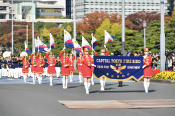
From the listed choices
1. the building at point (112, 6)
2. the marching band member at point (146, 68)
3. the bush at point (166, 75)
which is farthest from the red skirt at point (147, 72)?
the building at point (112, 6)

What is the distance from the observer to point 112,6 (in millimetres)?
167625

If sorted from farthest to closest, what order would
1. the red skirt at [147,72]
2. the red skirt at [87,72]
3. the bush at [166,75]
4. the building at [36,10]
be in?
1. the building at [36,10]
2. the bush at [166,75]
3. the red skirt at [147,72]
4. the red skirt at [87,72]

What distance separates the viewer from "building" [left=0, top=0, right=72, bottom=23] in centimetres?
16200

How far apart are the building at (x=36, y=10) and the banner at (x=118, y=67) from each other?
135938 millimetres

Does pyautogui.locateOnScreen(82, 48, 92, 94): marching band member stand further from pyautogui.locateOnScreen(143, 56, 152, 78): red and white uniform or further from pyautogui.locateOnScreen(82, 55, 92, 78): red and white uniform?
pyautogui.locateOnScreen(143, 56, 152, 78): red and white uniform

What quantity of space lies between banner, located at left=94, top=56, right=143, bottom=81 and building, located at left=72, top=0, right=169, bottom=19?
142901mm

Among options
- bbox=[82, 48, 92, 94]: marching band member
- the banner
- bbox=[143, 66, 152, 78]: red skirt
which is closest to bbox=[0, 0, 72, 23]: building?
the banner

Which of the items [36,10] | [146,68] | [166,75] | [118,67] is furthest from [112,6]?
[146,68]

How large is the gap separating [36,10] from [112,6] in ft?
85.5

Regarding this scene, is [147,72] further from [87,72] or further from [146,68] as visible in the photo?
[87,72]

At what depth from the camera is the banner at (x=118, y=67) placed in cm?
2152

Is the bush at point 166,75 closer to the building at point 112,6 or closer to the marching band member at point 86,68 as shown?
the marching band member at point 86,68

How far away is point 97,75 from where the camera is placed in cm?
2142

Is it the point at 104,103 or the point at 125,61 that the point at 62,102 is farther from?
the point at 125,61
